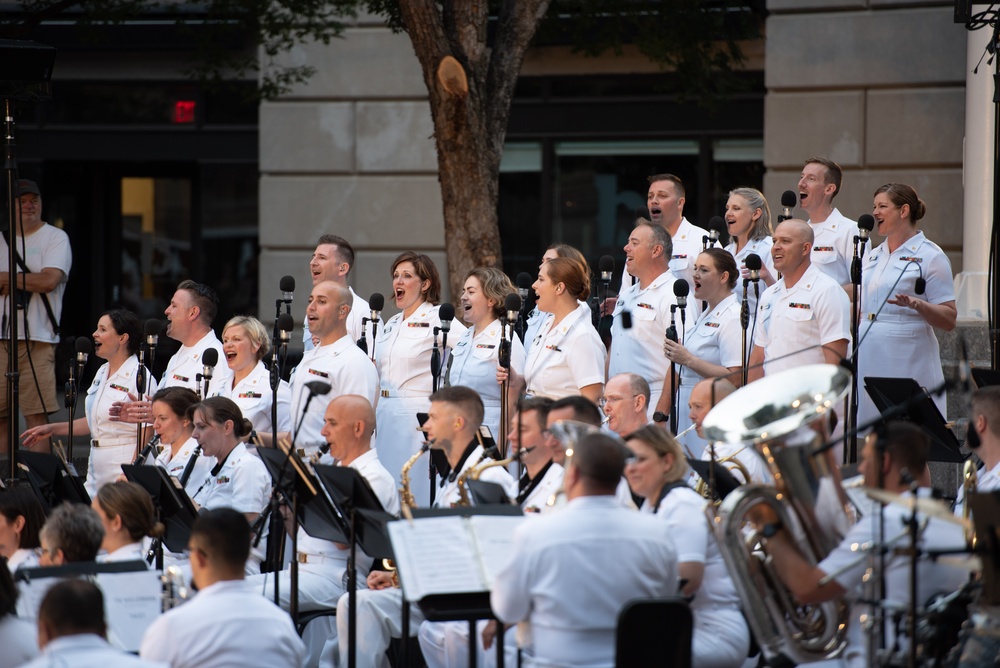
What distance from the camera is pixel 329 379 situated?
8703 mm

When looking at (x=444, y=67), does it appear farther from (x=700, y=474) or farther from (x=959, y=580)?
(x=959, y=580)

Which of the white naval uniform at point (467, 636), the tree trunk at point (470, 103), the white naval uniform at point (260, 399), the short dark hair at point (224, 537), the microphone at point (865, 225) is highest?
the tree trunk at point (470, 103)

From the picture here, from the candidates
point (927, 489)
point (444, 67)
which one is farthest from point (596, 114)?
point (927, 489)

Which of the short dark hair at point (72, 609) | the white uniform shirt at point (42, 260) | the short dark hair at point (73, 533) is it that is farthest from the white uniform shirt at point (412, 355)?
the short dark hair at point (72, 609)

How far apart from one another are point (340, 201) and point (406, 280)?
15.4ft

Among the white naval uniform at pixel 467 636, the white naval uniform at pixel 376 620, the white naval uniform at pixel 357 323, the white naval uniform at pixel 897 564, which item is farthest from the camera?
the white naval uniform at pixel 357 323

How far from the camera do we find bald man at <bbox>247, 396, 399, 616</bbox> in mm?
7406

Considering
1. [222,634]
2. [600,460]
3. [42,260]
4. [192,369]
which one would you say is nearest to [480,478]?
[600,460]

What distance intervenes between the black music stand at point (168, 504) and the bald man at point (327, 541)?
469 mm

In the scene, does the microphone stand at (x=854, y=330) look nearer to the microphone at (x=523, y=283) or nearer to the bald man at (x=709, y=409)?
the bald man at (x=709, y=409)

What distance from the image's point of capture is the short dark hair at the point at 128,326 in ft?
31.1

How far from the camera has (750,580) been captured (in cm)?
536

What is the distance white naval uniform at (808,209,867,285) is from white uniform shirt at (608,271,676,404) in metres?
1.06

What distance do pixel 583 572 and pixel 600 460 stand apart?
43 cm
